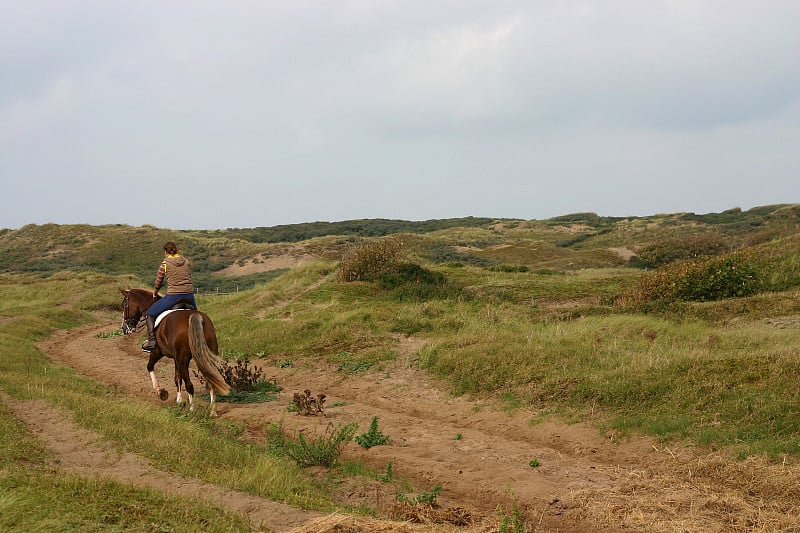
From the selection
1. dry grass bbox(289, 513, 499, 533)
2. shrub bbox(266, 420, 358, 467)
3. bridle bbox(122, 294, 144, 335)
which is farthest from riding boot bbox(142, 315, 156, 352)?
dry grass bbox(289, 513, 499, 533)

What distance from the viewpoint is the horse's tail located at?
11.0 metres

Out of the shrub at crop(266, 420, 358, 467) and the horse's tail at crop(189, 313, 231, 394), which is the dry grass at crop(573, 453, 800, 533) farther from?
the horse's tail at crop(189, 313, 231, 394)

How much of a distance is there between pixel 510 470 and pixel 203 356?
5748 mm

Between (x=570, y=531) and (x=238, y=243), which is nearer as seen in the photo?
(x=570, y=531)

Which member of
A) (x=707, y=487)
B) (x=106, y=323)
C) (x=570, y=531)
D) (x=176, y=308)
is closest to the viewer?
(x=570, y=531)

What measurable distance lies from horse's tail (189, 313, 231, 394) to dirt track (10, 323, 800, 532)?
542mm

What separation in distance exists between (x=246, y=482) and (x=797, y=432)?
643cm

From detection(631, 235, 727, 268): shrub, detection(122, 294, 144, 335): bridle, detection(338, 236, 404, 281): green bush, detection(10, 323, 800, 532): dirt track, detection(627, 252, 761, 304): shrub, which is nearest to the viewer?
detection(10, 323, 800, 532): dirt track

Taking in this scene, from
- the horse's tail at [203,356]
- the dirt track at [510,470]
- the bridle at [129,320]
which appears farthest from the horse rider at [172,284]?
the dirt track at [510,470]

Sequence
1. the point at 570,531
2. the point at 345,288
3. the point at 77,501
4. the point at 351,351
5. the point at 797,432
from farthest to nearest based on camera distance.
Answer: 1. the point at 345,288
2. the point at 351,351
3. the point at 797,432
4. the point at 570,531
5. the point at 77,501

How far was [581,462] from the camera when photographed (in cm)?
811

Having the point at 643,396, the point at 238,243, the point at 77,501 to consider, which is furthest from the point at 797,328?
the point at 238,243

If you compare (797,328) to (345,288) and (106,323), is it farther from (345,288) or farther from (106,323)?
(106,323)

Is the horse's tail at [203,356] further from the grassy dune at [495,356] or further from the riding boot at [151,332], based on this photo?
the riding boot at [151,332]
